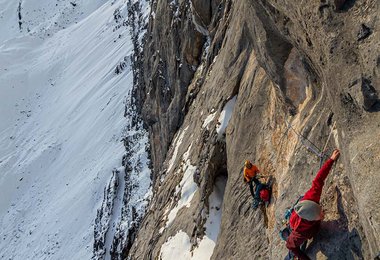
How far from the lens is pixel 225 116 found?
1395 cm

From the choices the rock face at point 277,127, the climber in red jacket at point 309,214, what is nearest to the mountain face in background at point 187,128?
the rock face at point 277,127

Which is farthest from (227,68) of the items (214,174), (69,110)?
(69,110)

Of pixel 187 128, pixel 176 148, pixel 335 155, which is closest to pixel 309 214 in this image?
pixel 335 155

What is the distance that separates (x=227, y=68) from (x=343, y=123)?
9290 mm

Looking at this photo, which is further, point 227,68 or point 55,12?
point 55,12

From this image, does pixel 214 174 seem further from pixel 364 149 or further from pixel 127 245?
pixel 127 245

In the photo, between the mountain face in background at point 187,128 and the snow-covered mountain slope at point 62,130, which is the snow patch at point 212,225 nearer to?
the mountain face in background at point 187,128

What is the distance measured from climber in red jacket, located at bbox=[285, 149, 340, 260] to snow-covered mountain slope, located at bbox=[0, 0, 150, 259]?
2035 cm

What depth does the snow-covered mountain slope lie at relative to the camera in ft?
102

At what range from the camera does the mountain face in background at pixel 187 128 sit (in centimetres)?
590

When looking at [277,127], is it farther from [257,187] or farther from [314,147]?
[314,147]

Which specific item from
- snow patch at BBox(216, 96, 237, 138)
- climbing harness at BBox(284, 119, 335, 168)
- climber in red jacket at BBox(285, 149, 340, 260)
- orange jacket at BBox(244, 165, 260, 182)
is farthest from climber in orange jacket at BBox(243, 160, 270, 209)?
snow patch at BBox(216, 96, 237, 138)

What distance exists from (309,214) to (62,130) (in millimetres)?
36075

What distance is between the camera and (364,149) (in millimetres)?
5219
